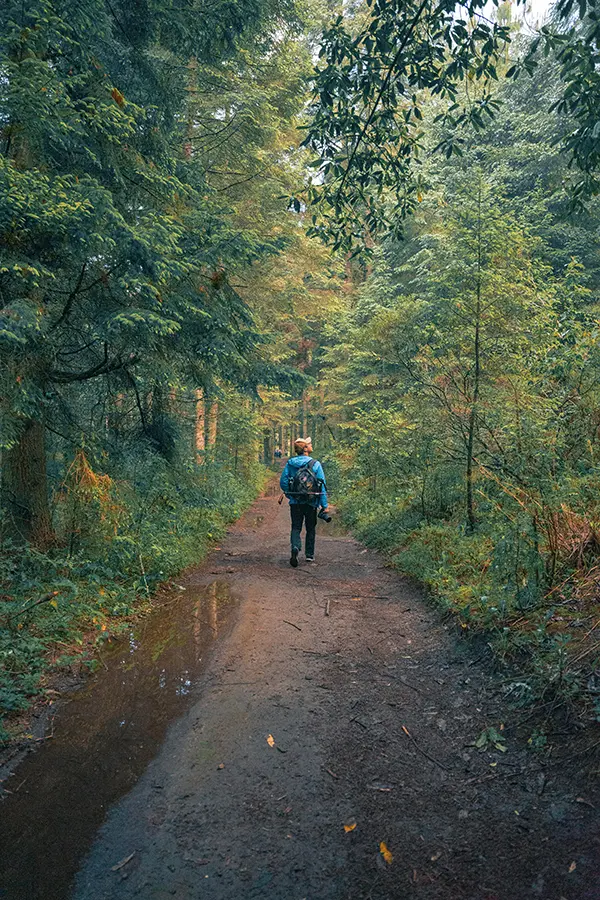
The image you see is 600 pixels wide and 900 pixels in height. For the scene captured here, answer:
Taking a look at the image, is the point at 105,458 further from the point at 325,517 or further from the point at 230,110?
the point at 230,110

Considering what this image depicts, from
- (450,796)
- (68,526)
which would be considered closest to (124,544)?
(68,526)

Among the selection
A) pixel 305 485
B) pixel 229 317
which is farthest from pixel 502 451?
pixel 229 317

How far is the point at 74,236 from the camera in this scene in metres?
5.50

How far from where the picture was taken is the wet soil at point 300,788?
8.32 ft

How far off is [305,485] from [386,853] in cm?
621

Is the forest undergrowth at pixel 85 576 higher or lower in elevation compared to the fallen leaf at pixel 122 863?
higher

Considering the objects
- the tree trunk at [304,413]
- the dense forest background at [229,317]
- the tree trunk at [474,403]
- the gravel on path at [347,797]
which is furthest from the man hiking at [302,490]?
the tree trunk at [304,413]

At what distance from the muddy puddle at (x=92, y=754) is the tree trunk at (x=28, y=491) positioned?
88.0 inches

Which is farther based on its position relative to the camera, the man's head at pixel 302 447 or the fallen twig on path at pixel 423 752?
the man's head at pixel 302 447

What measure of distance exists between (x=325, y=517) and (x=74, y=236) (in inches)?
218

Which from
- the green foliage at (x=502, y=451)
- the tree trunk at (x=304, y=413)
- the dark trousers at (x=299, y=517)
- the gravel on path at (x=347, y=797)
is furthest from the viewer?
the tree trunk at (x=304, y=413)

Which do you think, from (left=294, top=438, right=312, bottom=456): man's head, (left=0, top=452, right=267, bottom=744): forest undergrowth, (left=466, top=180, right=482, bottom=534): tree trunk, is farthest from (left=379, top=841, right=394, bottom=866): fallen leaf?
(left=294, top=438, right=312, bottom=456): man's head

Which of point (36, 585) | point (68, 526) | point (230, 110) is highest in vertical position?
point (230, 110)

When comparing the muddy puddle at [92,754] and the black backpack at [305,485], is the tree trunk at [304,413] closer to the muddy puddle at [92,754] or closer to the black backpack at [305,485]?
the black backpack at [305,485]
